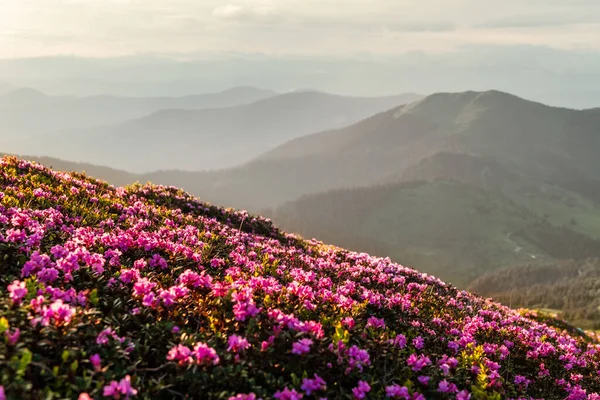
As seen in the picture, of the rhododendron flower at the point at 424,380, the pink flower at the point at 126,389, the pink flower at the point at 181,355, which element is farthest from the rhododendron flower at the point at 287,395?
the rhododendron flower at the point at 424,380

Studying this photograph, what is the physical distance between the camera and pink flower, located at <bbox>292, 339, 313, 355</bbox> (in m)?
5.99

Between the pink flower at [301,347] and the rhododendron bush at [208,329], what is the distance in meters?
0.02

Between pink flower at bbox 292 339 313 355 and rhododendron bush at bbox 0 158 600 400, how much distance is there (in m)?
0.02

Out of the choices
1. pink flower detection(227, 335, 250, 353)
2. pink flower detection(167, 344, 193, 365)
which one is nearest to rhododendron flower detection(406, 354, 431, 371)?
pink flower detection(227, 335, 250, 353)

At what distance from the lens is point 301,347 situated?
6.01 meters

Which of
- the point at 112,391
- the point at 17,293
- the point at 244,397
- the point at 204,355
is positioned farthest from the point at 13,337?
the point at 244,397

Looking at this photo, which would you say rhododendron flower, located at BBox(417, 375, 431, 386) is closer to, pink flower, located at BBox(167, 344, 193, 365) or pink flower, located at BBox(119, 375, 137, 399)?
pink flower, located at BBox(167, 344, 193, 365)

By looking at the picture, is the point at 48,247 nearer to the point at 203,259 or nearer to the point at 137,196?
the point at 203,259

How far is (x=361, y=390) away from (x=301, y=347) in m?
1.06

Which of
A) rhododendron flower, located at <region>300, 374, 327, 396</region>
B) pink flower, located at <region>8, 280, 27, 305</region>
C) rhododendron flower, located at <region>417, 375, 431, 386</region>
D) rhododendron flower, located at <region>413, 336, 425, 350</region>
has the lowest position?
rhododendron flower, located at <region>413, 336, 425, 350</region>

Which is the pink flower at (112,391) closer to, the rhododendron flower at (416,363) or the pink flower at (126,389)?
the pink flower at (126,389)

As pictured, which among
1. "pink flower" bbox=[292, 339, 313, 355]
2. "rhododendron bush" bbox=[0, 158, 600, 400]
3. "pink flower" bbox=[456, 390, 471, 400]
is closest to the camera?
"rhododendron bush" bbox=[0, 158, 600, 400]

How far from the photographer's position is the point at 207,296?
288 inches

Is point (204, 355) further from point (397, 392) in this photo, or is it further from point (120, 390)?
point (397, 392)
